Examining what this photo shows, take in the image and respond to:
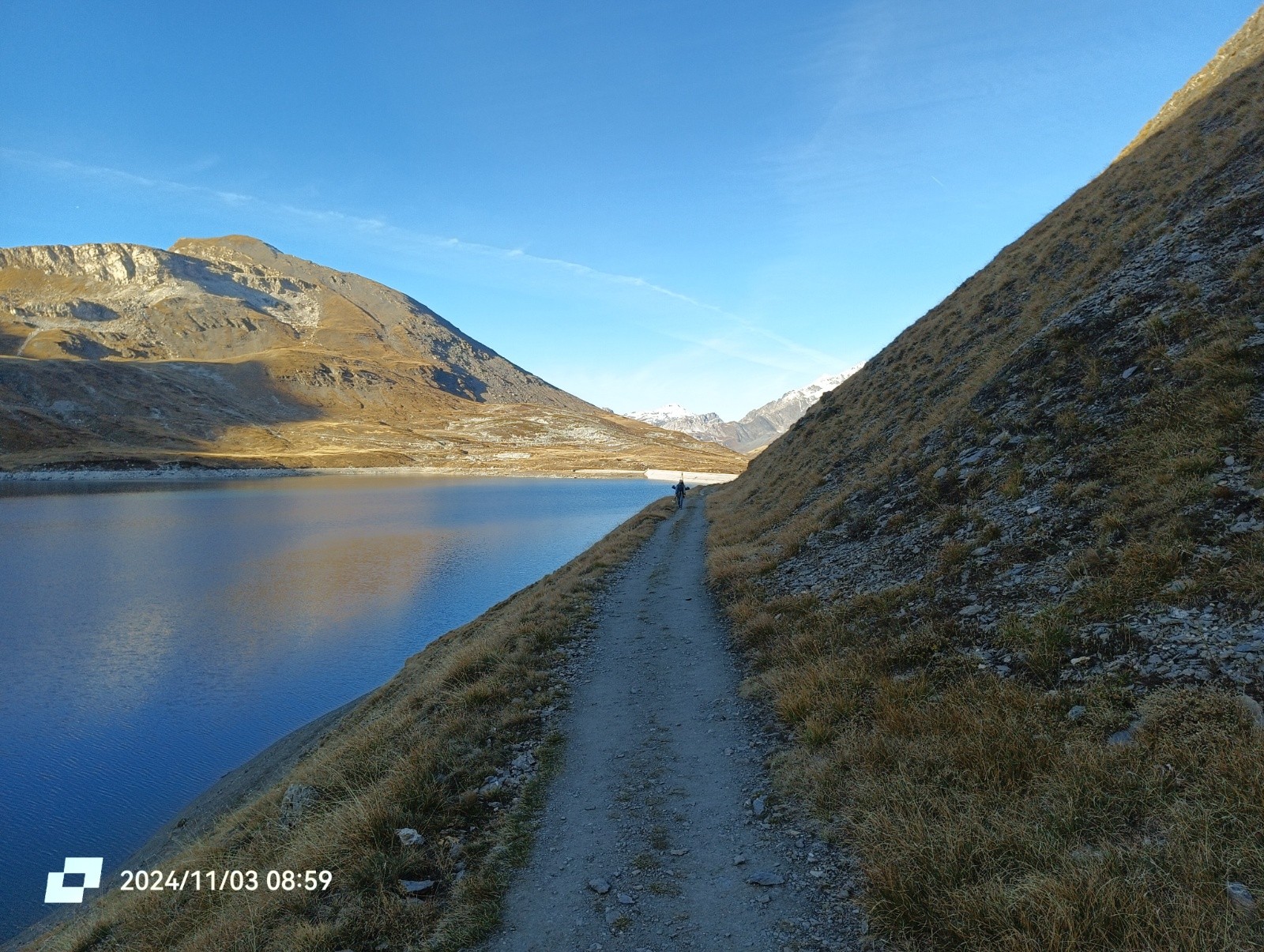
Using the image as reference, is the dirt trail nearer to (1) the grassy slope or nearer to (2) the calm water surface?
(1) the grassy slope

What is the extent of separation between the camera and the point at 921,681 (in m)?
9.15

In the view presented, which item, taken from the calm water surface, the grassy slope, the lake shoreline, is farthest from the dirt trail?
the lake shoreline

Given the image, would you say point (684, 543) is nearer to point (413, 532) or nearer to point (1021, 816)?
point (1021, 816)

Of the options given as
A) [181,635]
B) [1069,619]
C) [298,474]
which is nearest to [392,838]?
[1069,619]

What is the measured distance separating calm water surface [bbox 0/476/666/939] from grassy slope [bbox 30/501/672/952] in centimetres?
808

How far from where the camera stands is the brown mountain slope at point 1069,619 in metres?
5.20

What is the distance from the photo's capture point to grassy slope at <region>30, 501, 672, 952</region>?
6.83m

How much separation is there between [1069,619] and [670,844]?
6.62 m

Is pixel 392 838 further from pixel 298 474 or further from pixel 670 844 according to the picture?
pixel 298 474

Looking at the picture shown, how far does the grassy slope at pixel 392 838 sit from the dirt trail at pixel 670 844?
1.91 ft

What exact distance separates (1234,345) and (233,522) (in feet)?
292

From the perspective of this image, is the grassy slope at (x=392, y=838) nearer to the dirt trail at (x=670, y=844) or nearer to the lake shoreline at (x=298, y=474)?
the dirt trail at (x=670, y=844)

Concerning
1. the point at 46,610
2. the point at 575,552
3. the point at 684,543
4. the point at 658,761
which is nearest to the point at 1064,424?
the point at 658,761

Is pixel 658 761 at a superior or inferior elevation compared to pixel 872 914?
inferior
